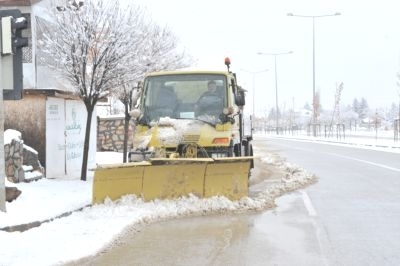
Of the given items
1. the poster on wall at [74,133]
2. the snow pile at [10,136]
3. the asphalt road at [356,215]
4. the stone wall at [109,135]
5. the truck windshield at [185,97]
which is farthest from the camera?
the stone wall at [109,135]

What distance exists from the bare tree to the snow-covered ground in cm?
240

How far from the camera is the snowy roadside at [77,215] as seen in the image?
754cm

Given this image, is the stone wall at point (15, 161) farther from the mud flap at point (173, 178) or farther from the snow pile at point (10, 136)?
the mud flap at point (173, 178)

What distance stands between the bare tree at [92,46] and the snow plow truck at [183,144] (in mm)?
1904

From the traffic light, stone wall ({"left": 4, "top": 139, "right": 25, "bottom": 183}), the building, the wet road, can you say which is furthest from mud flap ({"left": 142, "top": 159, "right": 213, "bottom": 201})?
the building

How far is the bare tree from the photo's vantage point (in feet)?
43.5

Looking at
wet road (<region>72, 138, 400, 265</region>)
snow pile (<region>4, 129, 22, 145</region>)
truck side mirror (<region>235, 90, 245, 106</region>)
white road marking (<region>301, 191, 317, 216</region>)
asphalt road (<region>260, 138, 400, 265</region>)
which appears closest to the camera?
wet road (<region>72, 138, 400, 265</region>)

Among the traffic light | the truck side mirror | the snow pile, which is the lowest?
the snow pile

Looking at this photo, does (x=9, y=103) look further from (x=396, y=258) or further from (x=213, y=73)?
(x=396, y=258)

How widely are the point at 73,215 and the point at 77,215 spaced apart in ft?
0.24

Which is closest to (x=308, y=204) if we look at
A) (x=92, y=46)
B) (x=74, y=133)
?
(x=92, y=46)

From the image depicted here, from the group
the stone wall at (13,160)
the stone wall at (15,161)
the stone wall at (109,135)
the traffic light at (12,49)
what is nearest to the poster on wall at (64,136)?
the stone wall at (15,161)

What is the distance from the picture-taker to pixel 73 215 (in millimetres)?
9953

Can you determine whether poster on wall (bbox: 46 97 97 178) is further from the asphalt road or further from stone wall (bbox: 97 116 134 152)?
stone wall (bbox: 97 116 134 152)
